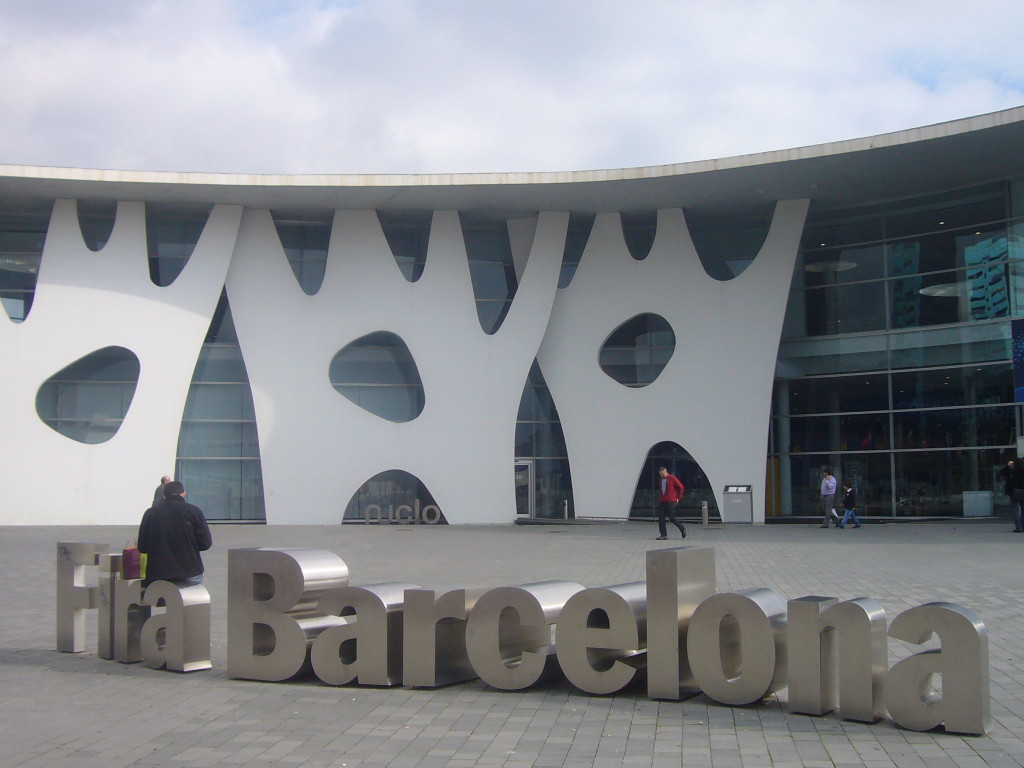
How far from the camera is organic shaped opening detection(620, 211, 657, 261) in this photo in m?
27.1

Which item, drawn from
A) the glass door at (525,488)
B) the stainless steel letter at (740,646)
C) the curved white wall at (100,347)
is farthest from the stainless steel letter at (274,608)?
the glass door at (525,488)

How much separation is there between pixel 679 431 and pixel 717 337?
7.80ft

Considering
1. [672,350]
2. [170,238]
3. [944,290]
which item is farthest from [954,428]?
[170,238]

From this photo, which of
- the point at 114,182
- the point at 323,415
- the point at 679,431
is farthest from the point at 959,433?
the point at 114,182

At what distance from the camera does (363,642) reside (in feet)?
24.4

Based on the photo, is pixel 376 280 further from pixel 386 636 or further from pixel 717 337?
A: pixel 386 636

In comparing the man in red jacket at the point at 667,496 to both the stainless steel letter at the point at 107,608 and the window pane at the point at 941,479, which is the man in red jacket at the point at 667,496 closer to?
the window pane at the point at 941,479

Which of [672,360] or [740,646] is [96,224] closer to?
[672,360]

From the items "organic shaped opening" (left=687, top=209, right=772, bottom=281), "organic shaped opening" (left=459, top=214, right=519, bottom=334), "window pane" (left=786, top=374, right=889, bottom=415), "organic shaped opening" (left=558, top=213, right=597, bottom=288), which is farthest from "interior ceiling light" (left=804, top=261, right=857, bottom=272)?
"organic shaped opening" (left=459, top=214, right=519, bottom=334)

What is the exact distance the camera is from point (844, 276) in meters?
26.1

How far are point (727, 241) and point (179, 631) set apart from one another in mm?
21024

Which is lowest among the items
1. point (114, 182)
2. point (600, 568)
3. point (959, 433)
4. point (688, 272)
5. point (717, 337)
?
point (600, 568)

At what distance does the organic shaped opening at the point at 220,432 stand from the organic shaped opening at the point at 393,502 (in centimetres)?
254

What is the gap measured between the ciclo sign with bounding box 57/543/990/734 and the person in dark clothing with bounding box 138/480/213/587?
20 centimetres
